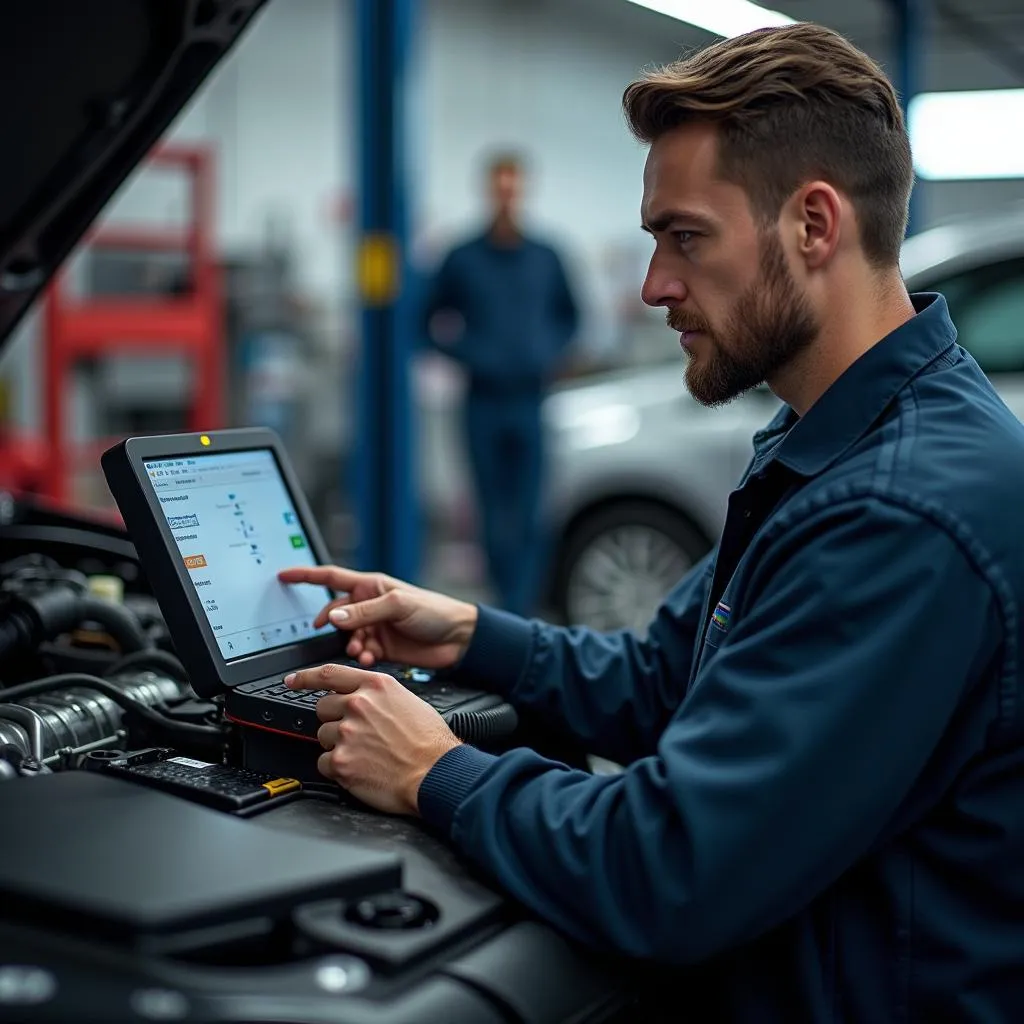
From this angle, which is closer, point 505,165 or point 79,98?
point 79,98

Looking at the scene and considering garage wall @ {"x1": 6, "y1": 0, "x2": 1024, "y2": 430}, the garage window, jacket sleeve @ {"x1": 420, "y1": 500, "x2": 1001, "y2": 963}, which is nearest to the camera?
jacket sleeve @ {"x1": 420, "y1": 500, "x2": 1001, "y2": 963}

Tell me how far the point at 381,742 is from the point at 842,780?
0.41 meters

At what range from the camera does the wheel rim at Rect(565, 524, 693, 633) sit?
4.77m

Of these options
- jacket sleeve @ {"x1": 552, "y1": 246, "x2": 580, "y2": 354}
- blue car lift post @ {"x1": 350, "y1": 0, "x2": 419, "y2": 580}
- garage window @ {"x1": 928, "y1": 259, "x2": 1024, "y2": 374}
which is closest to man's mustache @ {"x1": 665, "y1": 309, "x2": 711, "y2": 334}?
blue car lift post @ {"x1": 350, "y1": 0, "x2": 419, "y2": 580}

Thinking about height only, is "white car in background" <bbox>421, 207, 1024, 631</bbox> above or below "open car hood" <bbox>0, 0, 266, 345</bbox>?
below

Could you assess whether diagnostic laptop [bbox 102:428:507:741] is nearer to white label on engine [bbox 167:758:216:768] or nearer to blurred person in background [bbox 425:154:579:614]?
white label on engine [bbox 167:758:216:768]

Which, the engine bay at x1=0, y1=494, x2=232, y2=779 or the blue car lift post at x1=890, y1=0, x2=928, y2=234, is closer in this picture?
the engine bay at x1=0, y1=494, x2=232, y2=779

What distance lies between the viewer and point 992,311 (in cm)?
432

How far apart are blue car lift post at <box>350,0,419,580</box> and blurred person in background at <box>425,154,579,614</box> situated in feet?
2.53

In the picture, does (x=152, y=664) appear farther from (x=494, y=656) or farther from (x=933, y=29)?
(x=933, y=29)

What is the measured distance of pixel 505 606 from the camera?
530 centimetres

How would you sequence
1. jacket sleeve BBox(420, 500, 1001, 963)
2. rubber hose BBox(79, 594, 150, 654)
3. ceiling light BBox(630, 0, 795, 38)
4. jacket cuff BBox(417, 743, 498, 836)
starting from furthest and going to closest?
ceiling light BBox(630, 0, 795, 38), rubber hose BBox(79, 594, 150, 654), jacket cuff BBox(417, 743, 498, 836), jacket sleeve BBox(420, 500, 1001, 963)

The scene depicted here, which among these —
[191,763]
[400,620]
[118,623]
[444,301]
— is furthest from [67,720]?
[444,301]

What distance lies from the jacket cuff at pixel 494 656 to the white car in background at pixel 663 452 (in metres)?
3.05
